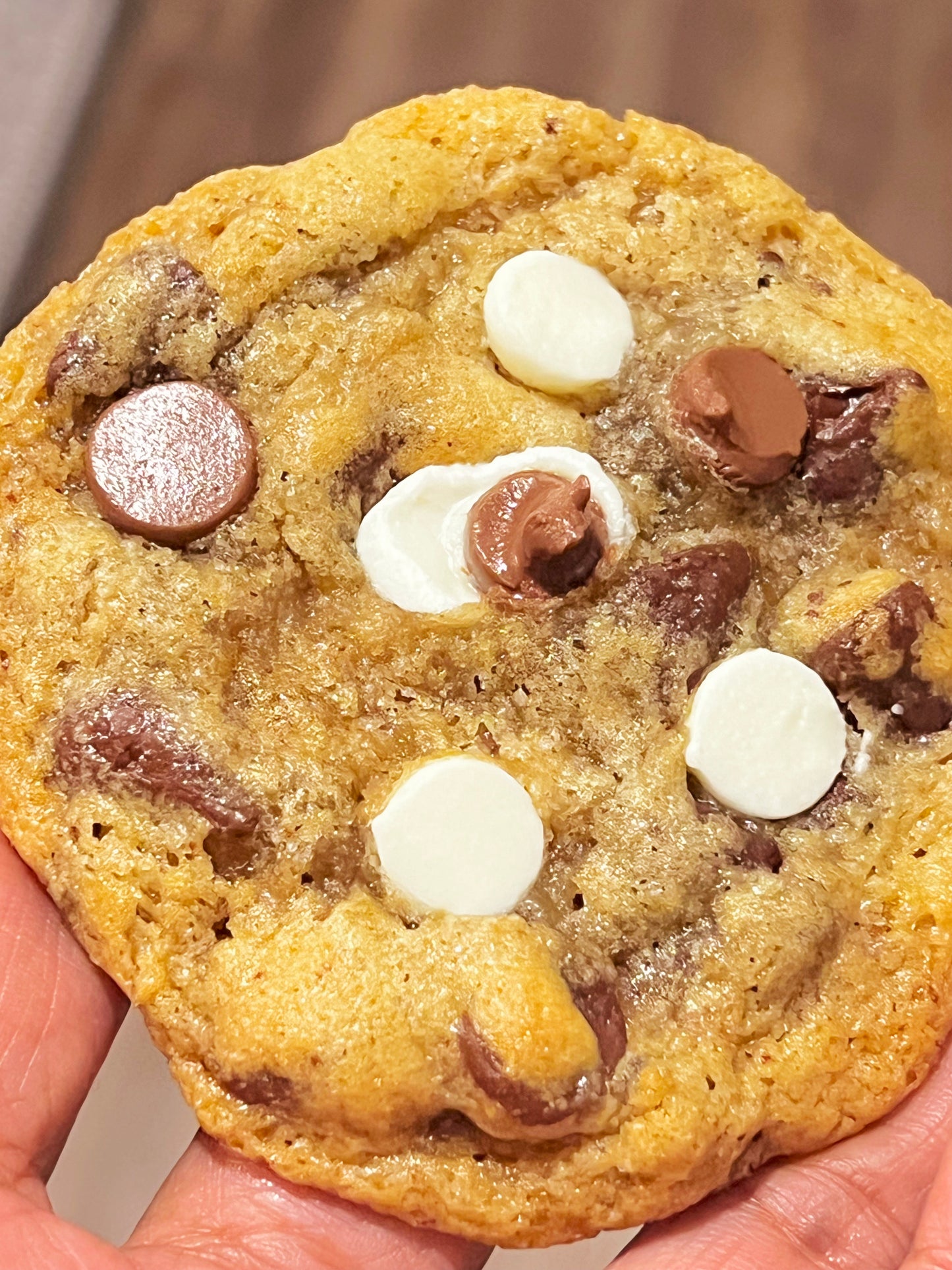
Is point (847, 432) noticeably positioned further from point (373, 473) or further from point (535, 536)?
point (373, 473)

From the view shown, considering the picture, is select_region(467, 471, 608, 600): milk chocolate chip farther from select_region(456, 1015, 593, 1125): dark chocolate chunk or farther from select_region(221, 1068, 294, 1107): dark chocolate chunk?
select_region(221, 1068, 294, 1107): dark chocolate chunk

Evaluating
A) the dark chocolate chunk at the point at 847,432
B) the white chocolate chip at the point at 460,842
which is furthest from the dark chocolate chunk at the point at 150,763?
the dark chocolate chunk at the point at 847,432

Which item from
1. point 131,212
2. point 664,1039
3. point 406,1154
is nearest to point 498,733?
point 664,1039

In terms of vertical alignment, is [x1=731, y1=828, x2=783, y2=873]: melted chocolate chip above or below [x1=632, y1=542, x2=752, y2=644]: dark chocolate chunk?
below

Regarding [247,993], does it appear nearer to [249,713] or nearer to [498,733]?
[249,713]

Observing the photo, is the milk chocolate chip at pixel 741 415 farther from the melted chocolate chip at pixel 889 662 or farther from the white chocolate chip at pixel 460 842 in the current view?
the white chocolate chip at pixel 460 842

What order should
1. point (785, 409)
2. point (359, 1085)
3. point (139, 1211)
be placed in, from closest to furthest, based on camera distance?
point (359, 1085)
point (785, 409)
point (139, 1211)

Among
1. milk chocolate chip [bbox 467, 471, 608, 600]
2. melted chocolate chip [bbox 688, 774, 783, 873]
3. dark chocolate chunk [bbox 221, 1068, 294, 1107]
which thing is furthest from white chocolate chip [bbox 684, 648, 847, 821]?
dark chocolate chunk [bbox 221, 1068, 294, 1107]
